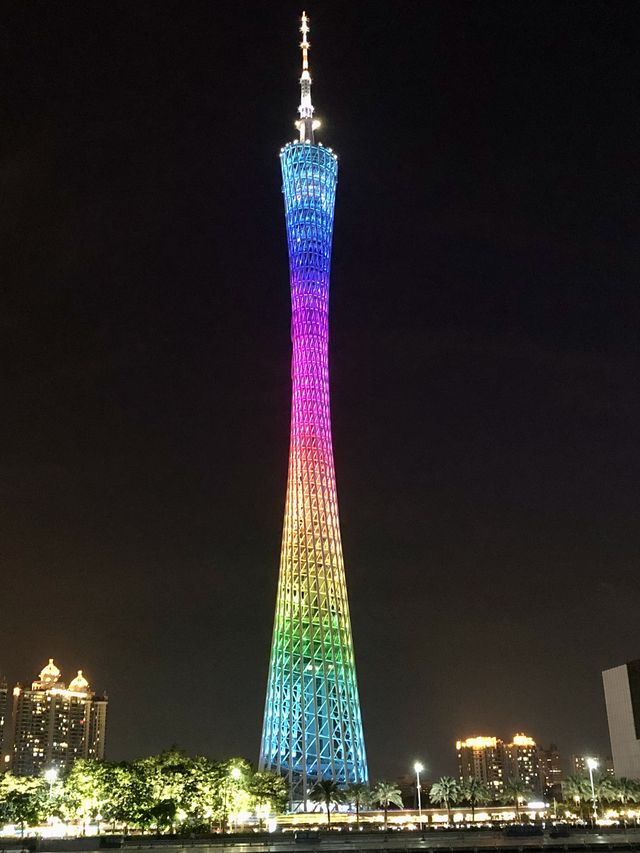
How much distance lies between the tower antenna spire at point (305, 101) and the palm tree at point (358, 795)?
5702 cm

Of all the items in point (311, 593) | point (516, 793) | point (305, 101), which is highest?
point (305, 101)

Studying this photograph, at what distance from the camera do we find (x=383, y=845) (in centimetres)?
5362

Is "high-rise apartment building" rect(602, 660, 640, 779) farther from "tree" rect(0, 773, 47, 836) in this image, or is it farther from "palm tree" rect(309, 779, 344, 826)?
"tree" rect(0, 773, 47, 836)

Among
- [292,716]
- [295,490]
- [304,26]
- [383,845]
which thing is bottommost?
[383,845]

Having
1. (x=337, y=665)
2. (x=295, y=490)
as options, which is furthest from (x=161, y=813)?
(x=295, y=490)

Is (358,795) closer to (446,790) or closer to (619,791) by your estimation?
(446,790)

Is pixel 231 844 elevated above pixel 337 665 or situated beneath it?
situated beneath

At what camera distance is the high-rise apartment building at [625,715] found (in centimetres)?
10244

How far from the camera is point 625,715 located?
344ft

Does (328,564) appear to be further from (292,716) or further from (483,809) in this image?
(483,809)

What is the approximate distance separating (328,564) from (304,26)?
58.4 meters

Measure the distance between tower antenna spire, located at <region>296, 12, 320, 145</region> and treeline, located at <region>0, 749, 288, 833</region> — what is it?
57.2 meters

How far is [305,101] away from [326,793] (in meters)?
64.6

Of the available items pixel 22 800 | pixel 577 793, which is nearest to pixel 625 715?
pixel 577 793
